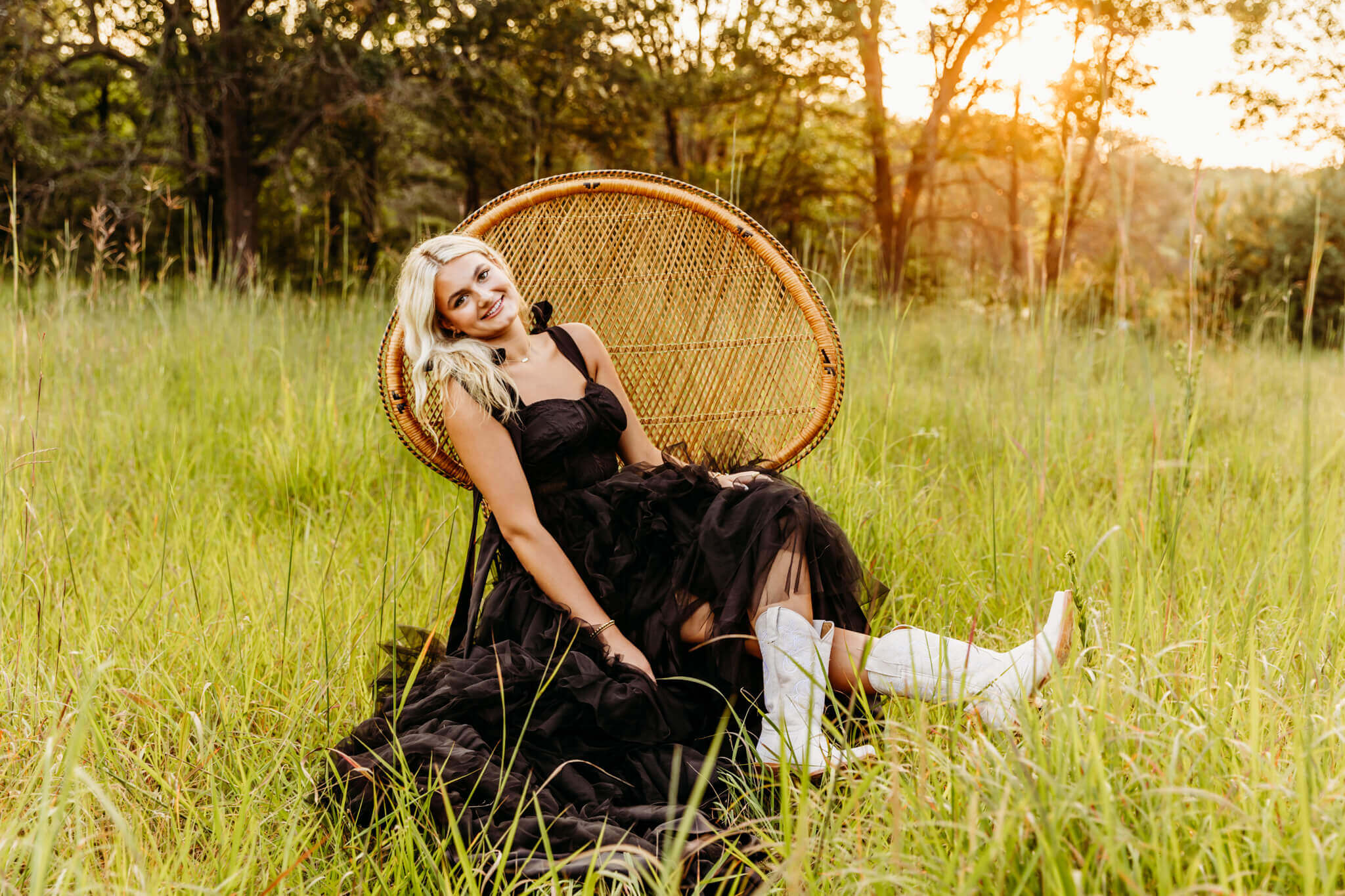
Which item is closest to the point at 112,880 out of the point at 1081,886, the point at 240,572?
the point at 240,572

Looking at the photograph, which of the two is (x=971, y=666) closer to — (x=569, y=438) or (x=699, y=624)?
(x=699, y=624)

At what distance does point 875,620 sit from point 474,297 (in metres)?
1.17

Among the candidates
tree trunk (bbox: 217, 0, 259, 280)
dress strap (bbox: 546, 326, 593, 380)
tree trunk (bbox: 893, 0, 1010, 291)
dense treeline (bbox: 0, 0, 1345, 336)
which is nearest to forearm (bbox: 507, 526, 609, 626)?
dress strap (bbox: 546, 326, 593, 380)

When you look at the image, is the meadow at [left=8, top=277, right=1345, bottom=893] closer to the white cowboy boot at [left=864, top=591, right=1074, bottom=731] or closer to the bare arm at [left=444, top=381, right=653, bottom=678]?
the white cowboy boot at [left=864, top=591, right=1074, bottom=731]

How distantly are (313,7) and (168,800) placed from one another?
7.16 metres

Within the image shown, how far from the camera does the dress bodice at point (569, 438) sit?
1989 mm

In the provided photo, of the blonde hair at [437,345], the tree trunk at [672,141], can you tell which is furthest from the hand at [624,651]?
the tree trunk at [672,141]

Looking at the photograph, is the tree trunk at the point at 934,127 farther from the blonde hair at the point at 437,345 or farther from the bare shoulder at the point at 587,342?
the blonde hair at the point at 437,345

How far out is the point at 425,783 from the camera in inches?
58.1

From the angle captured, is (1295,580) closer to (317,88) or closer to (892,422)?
(892,422)

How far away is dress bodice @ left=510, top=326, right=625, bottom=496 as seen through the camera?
1989 millimetres

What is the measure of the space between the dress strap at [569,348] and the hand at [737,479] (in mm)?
430

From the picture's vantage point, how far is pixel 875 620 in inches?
77.8

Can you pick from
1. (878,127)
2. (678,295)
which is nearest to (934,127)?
(878,127)
